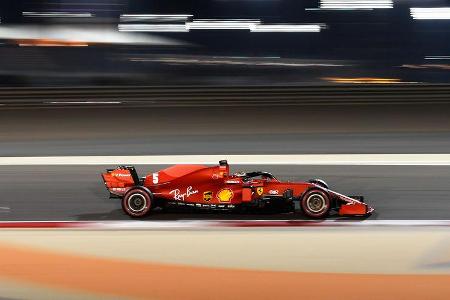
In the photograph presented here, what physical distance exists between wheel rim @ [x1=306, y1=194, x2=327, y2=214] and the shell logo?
0.64m

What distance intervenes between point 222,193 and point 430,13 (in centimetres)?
1201

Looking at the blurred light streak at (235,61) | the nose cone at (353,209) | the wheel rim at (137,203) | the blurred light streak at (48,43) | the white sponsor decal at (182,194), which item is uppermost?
the blurred light streak at (48,43)

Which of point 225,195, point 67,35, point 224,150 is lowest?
point 225,195

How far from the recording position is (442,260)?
4703 mm

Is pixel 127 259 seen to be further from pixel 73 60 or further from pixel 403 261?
pixel 73 60

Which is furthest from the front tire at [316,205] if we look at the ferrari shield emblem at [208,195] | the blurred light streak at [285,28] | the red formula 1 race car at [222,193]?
the blurred light streak at [285,28]

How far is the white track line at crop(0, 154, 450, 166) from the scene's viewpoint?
941 centimetres

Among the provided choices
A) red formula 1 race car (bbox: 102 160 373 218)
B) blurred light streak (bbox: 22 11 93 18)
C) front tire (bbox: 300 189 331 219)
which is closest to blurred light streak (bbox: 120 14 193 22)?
blurred light streak (bbox: 22 11 93 18)

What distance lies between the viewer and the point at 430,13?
53.6ft

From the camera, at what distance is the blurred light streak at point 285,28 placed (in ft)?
53.3

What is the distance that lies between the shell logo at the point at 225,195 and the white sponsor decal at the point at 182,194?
20 centimetres

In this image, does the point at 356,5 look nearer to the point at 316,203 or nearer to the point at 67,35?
the point at 67,35

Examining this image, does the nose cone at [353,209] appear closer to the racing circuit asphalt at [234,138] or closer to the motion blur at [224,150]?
the motion blur at [224,150]

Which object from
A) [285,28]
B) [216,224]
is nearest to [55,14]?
[285,28]
